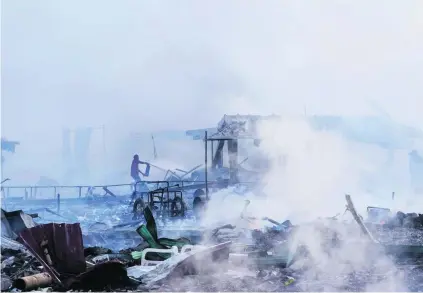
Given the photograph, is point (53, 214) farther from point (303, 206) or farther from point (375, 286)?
point (375, 286)

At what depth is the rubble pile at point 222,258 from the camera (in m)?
3.95

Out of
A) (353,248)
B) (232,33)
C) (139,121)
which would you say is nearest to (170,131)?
(139,121)

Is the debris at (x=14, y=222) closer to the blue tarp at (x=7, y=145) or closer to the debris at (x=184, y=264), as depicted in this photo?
the blue tarp at (x=7, y=145)

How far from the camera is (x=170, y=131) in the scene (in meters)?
4.22

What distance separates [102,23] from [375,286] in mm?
2650

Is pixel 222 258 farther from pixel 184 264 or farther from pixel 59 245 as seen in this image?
pixel 59 245

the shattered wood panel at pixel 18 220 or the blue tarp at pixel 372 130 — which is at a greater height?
the blue tarp at pixel 372 130

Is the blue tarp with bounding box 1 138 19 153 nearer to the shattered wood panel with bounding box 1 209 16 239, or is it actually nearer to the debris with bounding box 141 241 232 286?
the shattered wood panel with bounding box 1 209 16 239

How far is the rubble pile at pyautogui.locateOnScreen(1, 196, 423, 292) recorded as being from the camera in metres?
3.95

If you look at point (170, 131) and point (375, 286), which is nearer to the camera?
point (375, 286)

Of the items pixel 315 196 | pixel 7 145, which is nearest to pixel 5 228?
pixel 7 145

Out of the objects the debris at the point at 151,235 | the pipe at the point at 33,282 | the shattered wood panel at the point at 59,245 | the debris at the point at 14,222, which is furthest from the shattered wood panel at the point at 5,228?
the debris at the point at 151,235

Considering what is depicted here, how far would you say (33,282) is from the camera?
154 inches

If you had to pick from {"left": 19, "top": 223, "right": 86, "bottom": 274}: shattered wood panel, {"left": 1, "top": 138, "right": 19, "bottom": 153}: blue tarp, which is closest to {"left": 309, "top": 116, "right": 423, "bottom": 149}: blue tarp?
{"left": 19, "top": 223, "right": 86, "bottom": 274}: shattered wood panel
